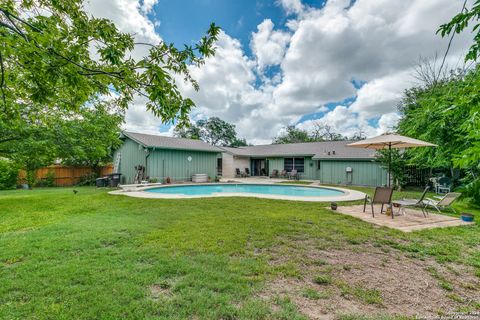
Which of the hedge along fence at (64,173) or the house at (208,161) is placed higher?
the house at (208,161)

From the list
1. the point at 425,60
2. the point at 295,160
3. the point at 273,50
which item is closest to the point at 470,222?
the point at 273,50

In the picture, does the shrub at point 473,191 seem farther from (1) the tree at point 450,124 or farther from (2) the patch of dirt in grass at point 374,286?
(2) the patch of dirt in grass at point 374,286

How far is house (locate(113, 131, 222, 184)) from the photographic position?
1587 cm

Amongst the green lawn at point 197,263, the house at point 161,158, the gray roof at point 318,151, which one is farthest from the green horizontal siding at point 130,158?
the green lawn at point 197,263

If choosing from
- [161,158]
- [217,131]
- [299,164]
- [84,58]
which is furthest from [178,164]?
[217,131]

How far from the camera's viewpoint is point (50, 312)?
→ 2.21m

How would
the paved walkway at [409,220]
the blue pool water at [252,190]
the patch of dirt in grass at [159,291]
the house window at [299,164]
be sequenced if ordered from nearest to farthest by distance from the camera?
the patch of dirt in grass at [159,291]
the paved walkway at [409,220]
the blue pool water at [252,190]
the house window at [299,164]

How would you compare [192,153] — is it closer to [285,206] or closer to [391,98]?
[285,206]

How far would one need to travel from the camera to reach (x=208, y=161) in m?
19.2

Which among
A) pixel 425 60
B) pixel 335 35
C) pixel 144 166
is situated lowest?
pixel 144 166

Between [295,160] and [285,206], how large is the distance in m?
14.2

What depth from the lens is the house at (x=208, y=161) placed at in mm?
15812

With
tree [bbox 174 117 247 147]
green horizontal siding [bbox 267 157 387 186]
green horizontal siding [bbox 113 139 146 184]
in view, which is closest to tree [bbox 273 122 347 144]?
tree [bbox 174 117 247 147]

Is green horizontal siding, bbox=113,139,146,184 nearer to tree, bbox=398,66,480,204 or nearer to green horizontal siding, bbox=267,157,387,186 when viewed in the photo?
green horizontal siding, bbox=267,157,387,186
